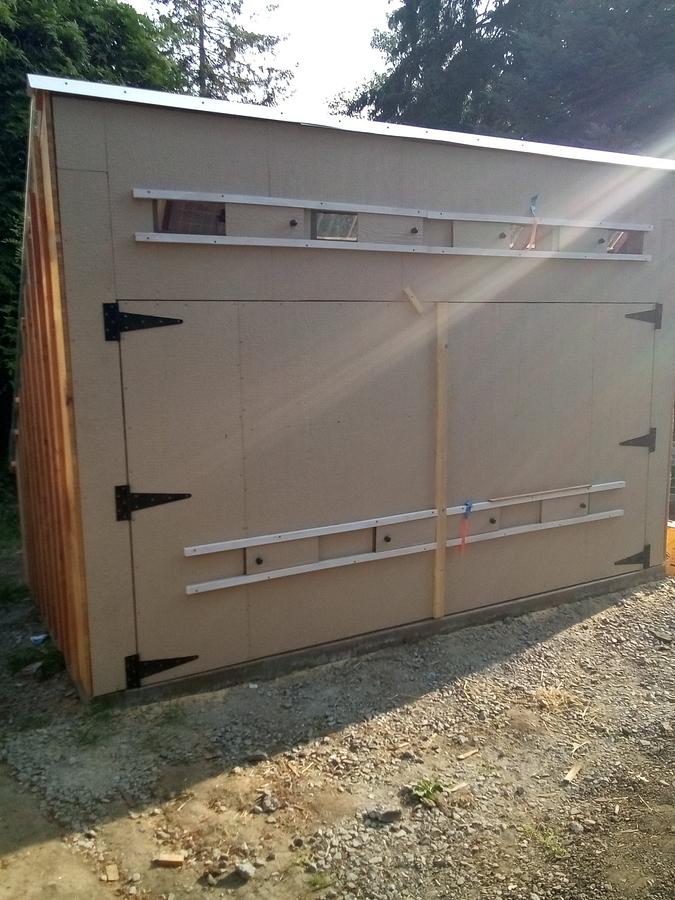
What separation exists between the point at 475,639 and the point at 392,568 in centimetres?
74

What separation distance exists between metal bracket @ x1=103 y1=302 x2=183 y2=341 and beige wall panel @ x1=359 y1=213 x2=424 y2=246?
131 cm

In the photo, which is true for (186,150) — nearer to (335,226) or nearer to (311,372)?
(335,226)

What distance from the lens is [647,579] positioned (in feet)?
18.3

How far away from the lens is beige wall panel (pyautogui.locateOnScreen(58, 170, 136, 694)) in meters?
3.34

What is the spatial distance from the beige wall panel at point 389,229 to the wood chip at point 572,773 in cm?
288

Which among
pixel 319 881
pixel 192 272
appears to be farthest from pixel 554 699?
pixel 192 272

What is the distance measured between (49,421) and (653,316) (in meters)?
4.15

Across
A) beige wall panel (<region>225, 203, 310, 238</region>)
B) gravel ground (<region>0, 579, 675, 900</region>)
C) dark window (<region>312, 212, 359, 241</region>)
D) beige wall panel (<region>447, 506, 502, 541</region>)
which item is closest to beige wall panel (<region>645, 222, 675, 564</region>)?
gravel ground (<region>0, 579, 675, 900</region>)

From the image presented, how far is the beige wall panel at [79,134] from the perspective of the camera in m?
3.23

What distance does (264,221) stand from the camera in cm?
376

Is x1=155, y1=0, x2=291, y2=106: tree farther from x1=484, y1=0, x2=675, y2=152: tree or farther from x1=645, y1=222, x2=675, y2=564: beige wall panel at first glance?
x1=645, y1=222, x2=675, y2=564: beige wall panel

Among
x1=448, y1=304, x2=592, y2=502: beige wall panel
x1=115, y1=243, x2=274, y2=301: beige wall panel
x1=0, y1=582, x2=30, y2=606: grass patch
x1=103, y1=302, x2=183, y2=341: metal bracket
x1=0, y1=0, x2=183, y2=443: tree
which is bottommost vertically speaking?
x1=0, y1=582, x2=30, y2=606: grass patch

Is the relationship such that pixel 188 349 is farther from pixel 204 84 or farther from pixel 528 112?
pixel 204 84

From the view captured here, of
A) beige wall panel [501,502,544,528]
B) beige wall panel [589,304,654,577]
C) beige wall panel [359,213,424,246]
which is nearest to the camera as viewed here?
beige wall panel [359,213,424,246]
